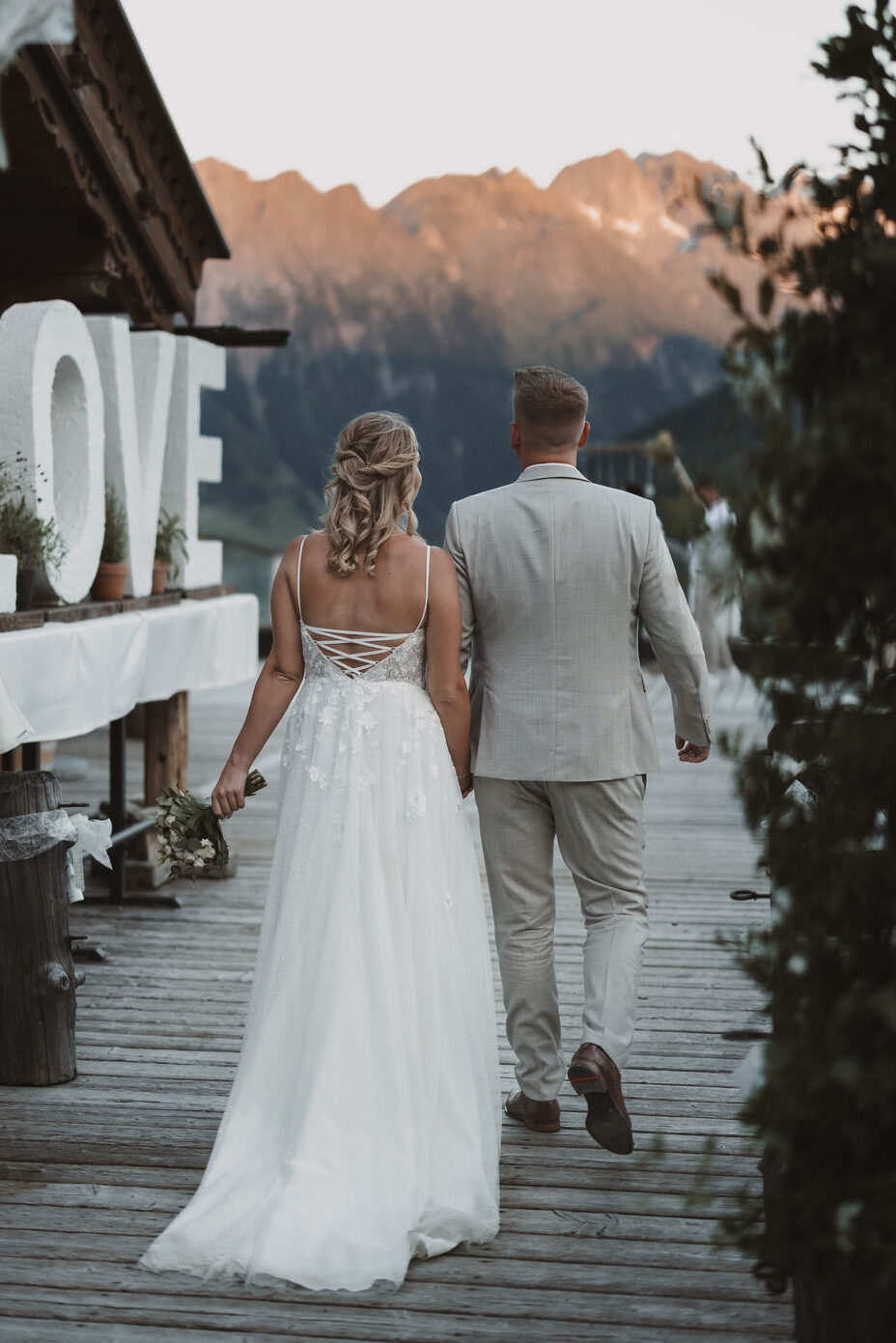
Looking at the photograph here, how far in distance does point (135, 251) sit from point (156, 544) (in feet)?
4.64

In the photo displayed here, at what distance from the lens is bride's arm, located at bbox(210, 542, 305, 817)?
11.1ft

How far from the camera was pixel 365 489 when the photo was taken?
328 centimetres

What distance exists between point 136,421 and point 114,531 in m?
0.58

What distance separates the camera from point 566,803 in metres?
3.57

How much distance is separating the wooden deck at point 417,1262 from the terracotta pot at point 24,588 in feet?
4.64

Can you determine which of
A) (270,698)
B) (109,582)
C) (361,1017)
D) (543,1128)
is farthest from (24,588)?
(543,1128)

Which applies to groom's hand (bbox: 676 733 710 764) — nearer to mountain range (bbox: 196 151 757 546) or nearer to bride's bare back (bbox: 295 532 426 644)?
bride's bare back (bbox: 295 532 426 644)

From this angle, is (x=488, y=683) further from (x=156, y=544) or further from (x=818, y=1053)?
(x=156, y=544)

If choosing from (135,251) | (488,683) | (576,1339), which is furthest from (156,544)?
(576,1339)

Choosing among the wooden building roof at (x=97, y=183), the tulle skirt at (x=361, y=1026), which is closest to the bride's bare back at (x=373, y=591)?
the tulle skirt at (x=361, y=1026)

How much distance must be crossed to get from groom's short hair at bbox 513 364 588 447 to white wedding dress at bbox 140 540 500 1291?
63 centimetres

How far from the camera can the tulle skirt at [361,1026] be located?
297cm

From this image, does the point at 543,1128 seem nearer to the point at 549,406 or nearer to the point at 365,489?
the point at 365,489

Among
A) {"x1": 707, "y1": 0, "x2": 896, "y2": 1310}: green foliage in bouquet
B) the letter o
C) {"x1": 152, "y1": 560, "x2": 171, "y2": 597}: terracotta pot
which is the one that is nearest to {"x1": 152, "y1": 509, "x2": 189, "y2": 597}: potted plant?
{"x1": 152, "y1": 560, "x2": 171, "y2": 597}: terracotta pot
